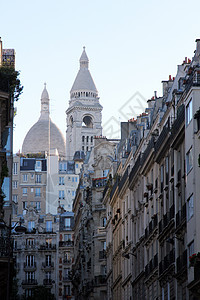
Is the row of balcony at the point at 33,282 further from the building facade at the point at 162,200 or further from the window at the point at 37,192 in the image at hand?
the window at the point at 37,192

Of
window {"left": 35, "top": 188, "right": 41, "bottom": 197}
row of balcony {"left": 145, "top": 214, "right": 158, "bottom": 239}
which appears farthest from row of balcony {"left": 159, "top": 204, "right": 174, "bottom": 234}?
window {"left": 35, "top": 188, "right": 41, "bottom": 197}

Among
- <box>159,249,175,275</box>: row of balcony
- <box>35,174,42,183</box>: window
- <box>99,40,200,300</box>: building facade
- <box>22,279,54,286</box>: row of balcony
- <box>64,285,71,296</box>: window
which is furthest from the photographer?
<box>35,174,42,183</box>: window

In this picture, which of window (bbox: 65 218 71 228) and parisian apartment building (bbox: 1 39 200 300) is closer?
parisian apartment building (bbox: 1 39 200 300)

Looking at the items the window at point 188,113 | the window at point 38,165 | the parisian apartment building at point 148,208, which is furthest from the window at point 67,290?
the window at point 188,113

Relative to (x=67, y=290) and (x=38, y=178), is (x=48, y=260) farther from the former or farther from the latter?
(x=38, y=178)

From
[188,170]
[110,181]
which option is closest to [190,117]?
[188,170]

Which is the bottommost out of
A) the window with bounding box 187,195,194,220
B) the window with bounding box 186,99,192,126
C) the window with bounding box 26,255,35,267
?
the window with bounding box 187,195,194,220

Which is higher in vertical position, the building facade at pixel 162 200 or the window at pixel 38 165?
the window at pixel 38 165

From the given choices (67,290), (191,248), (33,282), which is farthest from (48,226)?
(191,248)

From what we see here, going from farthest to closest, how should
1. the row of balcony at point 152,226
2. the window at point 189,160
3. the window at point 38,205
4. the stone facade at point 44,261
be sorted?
1. the window at point 38,205
2. the stone facade at point 44,261
3. the row of balcony at point 152,226
4. the window at point 189,160

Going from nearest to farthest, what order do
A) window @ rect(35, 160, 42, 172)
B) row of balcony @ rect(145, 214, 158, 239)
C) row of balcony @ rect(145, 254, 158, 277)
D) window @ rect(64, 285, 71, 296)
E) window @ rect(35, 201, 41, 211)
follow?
row of balcony @ rect(145, 254, 158, 277), row of balcony @ rect(145, 214, 158, 239), window @ rect(64, 285, 71, 296), window @ rect(35, 201, 41, 211), window @ rect(35, 160, 42, 172)

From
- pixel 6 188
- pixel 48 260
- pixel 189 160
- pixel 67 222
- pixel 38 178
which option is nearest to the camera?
pixel 189 160

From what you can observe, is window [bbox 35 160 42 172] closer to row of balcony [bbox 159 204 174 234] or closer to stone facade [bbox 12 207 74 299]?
stone facade [bbox 12 207 74 299]

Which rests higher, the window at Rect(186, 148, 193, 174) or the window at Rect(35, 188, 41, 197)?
the window at Rect(35, 188, 41, 197)
